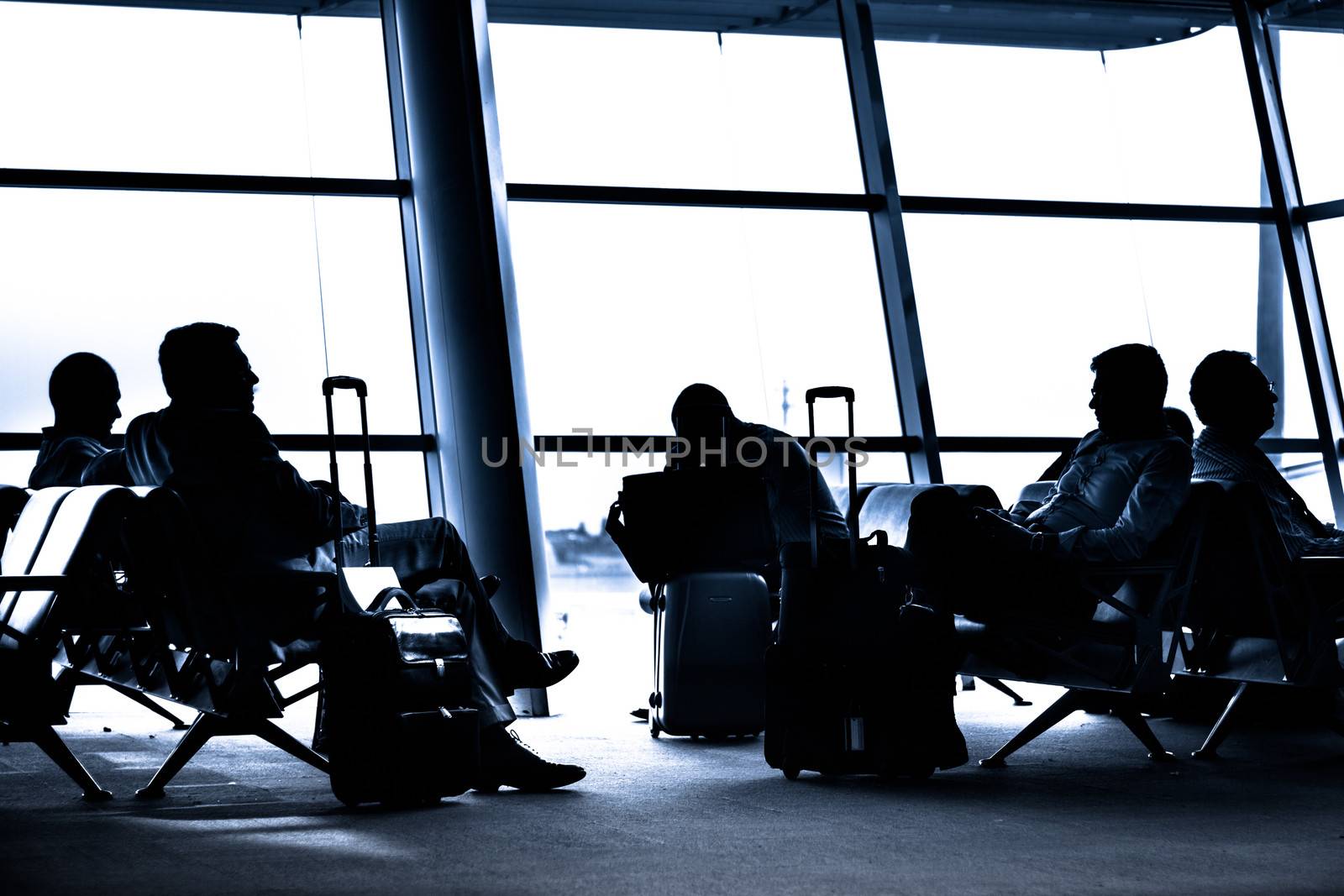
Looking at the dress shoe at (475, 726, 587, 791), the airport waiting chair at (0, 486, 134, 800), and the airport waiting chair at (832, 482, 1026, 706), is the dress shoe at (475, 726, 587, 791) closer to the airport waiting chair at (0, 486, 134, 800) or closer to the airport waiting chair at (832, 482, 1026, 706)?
the airport waiting chair at (0, 486, 134, 800)

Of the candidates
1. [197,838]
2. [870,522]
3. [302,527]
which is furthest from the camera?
[870,522]

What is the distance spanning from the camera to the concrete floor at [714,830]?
2.43m

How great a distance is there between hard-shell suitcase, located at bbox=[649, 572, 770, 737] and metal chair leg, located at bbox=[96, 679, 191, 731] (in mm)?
1632

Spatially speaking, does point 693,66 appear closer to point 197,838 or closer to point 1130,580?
point 1130,580

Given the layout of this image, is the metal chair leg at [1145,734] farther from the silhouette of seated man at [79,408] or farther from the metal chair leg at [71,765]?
the silhouette of seated man at [79,408]

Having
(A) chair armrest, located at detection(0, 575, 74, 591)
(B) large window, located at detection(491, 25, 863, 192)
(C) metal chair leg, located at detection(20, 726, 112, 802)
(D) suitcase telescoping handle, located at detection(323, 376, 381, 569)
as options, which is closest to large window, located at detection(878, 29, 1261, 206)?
(B) large window, located at detection(491, 25, 863, 192)

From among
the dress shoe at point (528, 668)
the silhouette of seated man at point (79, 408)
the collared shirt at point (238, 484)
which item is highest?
the silhouette of seated man at point (79, 408)

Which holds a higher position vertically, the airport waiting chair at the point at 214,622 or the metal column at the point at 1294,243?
the metal column at the point at 1294,243

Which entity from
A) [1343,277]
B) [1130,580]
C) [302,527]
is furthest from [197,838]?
[1343,277]

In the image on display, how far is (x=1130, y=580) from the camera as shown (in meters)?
4.09

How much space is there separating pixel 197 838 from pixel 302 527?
933 millimetres

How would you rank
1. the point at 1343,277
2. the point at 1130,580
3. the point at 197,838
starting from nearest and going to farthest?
the point at 197,838
the point at 1130,580
the point at 1343,277

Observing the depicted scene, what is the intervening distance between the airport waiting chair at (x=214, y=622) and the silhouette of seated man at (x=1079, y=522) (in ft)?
5.36

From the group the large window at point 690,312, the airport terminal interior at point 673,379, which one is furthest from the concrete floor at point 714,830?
the large window at point 690,312
